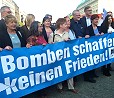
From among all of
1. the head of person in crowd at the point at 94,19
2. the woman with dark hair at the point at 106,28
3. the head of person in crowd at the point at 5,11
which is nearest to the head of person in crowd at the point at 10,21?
the head of person in crowd at the point at 5,11

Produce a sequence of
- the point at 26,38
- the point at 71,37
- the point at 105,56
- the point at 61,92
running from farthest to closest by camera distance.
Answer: the point at 105,56 < the point at 71,37 < the point at 61,92 < the point at 26,38

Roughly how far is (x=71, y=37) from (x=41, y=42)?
1.08m

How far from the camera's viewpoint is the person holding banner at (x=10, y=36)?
4.99 m

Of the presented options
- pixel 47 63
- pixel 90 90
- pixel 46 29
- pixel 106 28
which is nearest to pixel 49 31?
pixel 46 29

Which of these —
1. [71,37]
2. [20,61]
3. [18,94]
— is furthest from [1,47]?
[71,37]

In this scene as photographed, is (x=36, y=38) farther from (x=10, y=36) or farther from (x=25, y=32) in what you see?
(x=10, y=36)

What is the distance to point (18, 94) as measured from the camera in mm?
4926

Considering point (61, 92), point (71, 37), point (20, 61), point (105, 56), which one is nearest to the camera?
point (20, 61)

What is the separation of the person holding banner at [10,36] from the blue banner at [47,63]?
0.23 m

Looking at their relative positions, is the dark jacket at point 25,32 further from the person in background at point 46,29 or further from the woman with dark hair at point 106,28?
the woman with dark hair at point 106,28

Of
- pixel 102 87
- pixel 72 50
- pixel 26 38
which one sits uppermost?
pixel 26 38

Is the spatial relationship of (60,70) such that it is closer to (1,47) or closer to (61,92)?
(61,92)

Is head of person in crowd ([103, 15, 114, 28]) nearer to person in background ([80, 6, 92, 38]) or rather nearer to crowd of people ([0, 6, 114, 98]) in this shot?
crowd of people ([0, 6, 114, 98])

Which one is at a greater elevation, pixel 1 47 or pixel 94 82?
pixel 1 47
